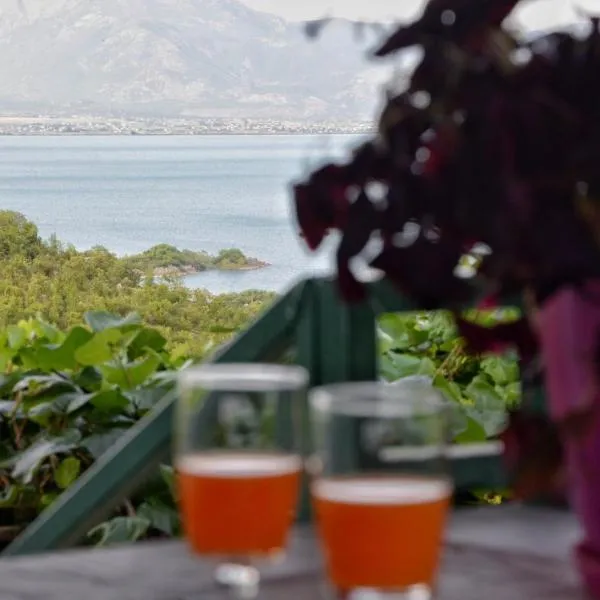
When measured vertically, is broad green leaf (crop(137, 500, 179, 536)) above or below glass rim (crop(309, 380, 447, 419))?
below

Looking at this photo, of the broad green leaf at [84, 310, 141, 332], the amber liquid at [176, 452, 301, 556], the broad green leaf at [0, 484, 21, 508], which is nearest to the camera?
the amber liquid at [176, 452, 301, 556]

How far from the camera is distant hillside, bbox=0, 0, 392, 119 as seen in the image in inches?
291

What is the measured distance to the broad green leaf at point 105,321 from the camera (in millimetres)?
2064

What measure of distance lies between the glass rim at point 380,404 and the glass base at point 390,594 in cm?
11

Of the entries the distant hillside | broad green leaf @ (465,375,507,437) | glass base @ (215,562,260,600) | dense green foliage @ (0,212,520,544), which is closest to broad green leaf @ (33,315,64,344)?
dense green foliage @ (0,212,520,544)

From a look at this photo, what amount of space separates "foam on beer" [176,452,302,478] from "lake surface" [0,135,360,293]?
18.6ft

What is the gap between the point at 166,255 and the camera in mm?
5242

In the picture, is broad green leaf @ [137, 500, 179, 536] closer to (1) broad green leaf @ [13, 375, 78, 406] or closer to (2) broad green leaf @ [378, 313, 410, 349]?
(1) broad green leaf @ [13, 375, 78, 406]

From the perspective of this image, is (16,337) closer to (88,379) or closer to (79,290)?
(88,379)

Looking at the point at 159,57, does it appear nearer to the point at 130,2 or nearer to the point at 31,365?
the point at 130,2

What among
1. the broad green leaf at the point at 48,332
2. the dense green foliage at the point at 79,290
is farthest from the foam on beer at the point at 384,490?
the dense green foliage at the point at 79,290

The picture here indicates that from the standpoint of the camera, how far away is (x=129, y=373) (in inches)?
77.8

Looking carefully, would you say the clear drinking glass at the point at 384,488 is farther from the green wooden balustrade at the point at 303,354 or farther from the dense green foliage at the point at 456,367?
the dense green foliage at the point at 456,367

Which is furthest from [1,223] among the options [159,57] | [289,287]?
[159,57]
